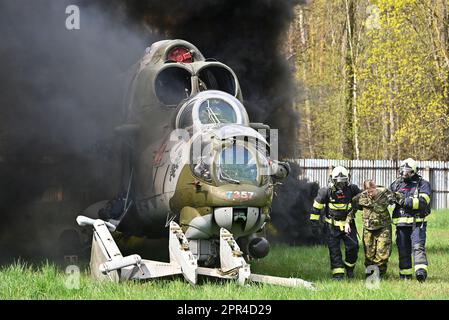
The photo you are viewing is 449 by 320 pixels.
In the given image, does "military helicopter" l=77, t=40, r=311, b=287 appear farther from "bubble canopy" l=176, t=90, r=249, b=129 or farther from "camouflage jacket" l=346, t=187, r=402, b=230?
"camouflage jacket" l=346, t=187, r=402, b=230

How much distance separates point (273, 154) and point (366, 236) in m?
2.23

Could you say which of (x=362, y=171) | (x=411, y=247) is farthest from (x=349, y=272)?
(x=362, y=171)

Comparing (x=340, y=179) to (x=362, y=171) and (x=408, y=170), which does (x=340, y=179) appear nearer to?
(x=408, y=170)

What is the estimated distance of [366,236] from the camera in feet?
40.8

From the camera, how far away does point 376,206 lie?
40.2 feet

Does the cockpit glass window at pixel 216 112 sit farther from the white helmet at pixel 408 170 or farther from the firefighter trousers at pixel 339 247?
the white helmet at pixel 408 170

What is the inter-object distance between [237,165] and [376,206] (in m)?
2.79

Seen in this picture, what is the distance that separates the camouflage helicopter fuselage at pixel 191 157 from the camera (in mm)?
10438

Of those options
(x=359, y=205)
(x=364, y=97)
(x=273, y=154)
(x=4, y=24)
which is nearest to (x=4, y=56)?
(x=4, y=24)

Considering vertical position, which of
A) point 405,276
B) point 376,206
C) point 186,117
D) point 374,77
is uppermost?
point 374,77

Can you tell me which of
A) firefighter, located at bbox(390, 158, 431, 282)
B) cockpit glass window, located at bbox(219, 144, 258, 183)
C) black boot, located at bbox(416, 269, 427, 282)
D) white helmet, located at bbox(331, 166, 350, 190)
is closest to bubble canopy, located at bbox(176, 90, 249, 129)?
cockpit glass window, located at bbox(219, 144, 258, 183)

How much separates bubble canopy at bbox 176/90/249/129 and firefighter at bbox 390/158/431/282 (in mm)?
→ 2769

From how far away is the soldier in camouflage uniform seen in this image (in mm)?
12258

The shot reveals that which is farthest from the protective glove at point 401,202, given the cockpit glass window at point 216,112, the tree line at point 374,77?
the tree line at point 374,77
